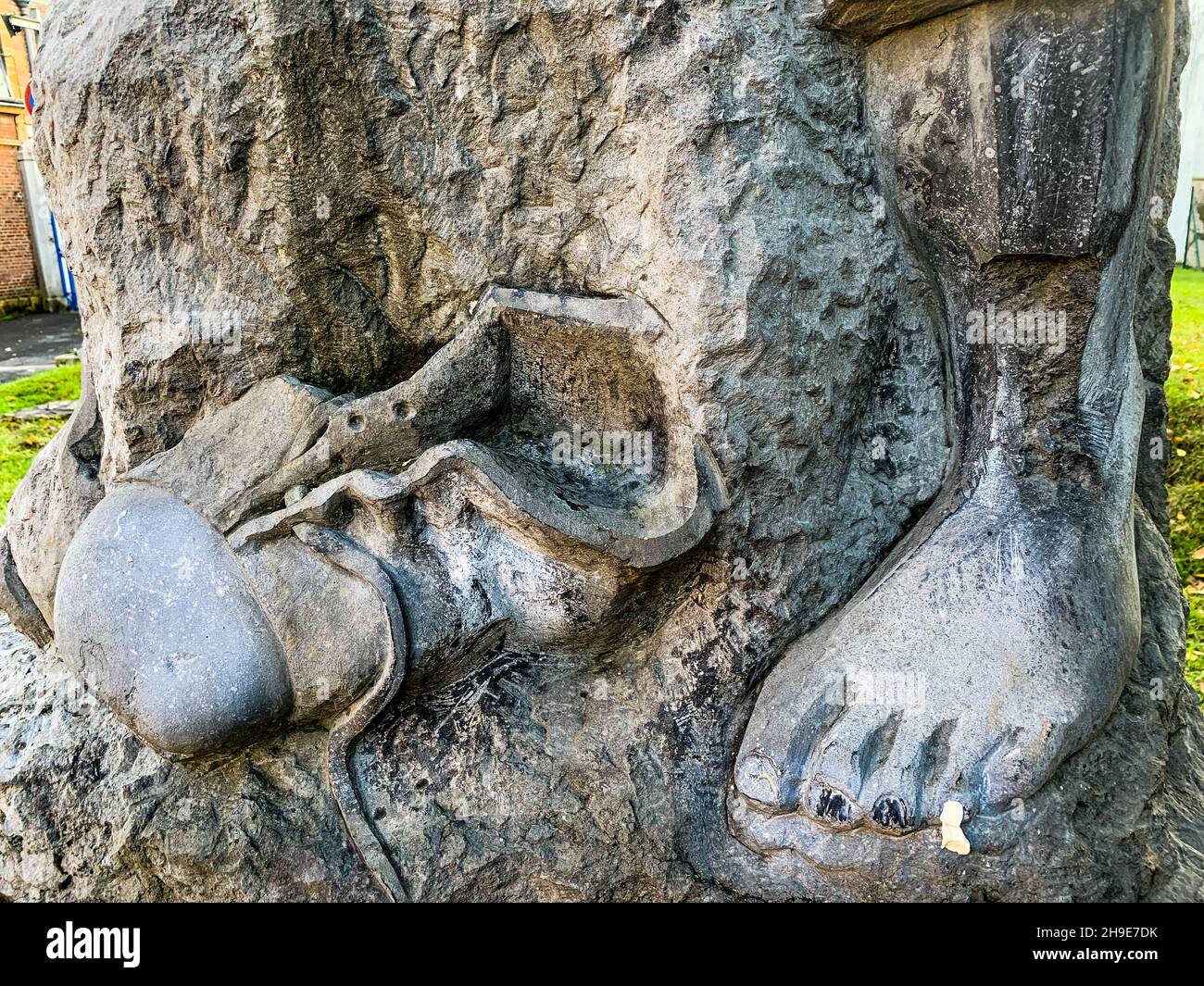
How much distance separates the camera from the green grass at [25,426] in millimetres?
3340

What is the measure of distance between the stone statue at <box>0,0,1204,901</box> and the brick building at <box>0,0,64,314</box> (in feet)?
38.3

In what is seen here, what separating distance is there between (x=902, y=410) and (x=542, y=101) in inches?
24.4

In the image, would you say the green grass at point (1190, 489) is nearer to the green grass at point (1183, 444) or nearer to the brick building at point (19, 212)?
the green grass at point (1183, 444)

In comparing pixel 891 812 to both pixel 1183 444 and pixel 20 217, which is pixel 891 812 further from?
pixel 20 217

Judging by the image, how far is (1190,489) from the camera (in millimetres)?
2771

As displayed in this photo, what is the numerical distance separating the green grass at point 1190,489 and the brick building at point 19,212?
38.1ft

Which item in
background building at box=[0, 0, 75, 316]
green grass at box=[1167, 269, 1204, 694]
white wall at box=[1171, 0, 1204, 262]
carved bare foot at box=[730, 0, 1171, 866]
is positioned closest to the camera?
carved bare foot at box=[730, 0, 1171, 866]

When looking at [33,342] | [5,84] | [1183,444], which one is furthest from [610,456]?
[5,84]

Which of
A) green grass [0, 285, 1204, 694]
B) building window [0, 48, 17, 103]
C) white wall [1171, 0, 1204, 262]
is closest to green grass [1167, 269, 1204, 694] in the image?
green grass [0, 285, 1204, 694]

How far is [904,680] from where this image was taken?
4.10 ft

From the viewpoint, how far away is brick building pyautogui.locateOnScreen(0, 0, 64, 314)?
1139 centimetres

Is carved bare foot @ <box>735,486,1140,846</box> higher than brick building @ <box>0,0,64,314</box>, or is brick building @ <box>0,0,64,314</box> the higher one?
brick building @ <box>0,0,64,314</box>

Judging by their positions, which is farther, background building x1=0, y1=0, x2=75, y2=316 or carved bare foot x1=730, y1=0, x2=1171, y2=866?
background building x1=0, y1=0, x2=75, y2=316

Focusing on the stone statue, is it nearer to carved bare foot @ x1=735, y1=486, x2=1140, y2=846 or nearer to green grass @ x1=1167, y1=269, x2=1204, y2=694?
carved bare foot @ x1=735, y1=486, x2=1140, y2=846
